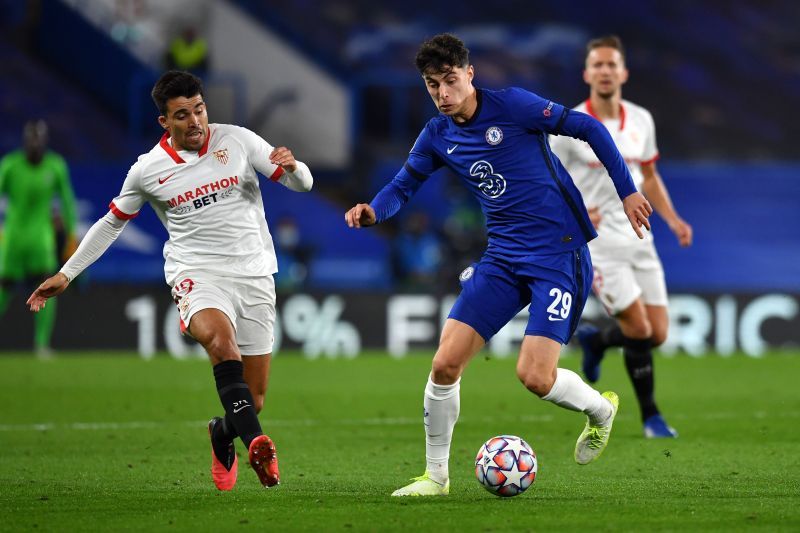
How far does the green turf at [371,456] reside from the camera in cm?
575

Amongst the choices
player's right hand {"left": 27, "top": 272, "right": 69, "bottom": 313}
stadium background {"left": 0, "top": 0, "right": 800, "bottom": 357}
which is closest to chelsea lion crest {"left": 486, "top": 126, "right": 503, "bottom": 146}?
player's right hand {"left": 27, "top": 272, "right": 69, "bottom": 313}

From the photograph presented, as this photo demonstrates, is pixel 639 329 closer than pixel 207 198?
No

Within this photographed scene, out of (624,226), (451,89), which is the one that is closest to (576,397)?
(451,89)

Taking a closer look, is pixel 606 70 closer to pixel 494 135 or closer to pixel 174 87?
pixel 494 135

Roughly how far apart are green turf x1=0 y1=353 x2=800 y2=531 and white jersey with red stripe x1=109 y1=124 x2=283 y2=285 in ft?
3.74

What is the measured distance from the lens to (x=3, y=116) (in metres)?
20.7

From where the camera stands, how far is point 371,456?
8164 mm

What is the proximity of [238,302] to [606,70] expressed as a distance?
3.44 metres

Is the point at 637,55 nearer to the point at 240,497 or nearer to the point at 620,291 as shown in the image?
the point at 620,291

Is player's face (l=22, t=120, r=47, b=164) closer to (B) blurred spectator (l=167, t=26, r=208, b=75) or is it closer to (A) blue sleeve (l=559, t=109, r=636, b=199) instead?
(B) blurred spectator (l=167, t=26, r=208, b=75)

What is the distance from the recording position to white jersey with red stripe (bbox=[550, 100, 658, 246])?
923 cm

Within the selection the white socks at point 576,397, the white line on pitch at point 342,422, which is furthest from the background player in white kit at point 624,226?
→ the white socks at point 576,397

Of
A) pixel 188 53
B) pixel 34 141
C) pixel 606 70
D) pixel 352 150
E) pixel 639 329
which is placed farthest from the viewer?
pixel 352 150

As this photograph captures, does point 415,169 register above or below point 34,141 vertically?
below
